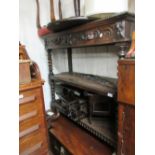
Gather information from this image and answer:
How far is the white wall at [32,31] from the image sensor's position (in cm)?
180

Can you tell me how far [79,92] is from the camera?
1.68 meters

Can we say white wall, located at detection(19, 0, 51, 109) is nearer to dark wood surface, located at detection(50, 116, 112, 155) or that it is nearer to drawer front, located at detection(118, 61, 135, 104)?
dark wood surface, located at detection(50, 116, 112, 155)

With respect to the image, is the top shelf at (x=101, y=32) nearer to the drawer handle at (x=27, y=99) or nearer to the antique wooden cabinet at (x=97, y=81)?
the antique wooden cabinet at (x=97, y=81)

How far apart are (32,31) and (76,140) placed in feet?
4.25

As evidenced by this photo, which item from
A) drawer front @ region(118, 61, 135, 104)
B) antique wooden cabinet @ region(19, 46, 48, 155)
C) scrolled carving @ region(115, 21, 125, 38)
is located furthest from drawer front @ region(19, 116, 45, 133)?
scrolled carving @ region(115, 21, 125, 38)

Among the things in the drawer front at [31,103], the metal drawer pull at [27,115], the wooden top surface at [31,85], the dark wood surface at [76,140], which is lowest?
the dark wood surface at [76,140]

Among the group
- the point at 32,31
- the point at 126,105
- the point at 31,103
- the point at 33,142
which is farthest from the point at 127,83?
the point at 32,31

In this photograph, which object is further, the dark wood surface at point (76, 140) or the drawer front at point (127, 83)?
the dark wood surface at point (76, 140)

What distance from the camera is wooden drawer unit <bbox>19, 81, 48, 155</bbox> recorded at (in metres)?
1.26

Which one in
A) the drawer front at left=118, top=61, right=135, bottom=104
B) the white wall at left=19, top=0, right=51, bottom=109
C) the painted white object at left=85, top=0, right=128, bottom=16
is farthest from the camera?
the white wall at left=19, top=0, right=51, bottom=109

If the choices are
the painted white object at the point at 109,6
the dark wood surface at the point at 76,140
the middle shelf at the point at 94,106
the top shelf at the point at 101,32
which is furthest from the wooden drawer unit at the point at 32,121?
the painted white object at the point at 109,6

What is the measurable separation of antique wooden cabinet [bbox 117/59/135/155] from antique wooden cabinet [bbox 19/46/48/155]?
0.74 metres
